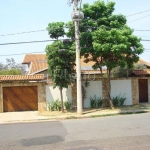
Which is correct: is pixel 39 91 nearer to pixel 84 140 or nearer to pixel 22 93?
pixel 22 93

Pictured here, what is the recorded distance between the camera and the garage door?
17.6 m

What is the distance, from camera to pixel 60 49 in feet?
49.8

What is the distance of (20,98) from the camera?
17750 mm

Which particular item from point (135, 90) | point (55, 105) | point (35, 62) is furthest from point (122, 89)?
point (35, 62)

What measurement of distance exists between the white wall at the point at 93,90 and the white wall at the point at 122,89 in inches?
41.1

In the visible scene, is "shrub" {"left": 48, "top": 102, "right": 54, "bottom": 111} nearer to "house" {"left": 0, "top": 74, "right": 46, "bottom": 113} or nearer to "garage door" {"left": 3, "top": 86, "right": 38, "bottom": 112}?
"house" {"left": 0, "top": 74, "right": 46, "bottom": 113}

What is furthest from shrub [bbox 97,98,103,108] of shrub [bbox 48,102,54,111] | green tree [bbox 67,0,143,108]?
shrub [bbox 48,102,54,111]

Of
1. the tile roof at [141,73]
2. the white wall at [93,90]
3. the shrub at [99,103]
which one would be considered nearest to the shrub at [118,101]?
the shrub at [99,103]

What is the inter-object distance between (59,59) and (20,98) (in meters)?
4.78

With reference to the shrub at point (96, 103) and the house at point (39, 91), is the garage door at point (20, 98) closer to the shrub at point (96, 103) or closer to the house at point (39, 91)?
the house at point (39, 91)

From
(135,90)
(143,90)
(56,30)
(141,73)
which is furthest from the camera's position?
(143,90)

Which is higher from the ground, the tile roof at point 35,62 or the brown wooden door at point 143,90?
the tile roof at point 35,62

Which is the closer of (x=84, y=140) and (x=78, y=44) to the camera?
(x=84, y=140)

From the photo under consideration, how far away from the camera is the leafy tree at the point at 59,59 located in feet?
50.1
